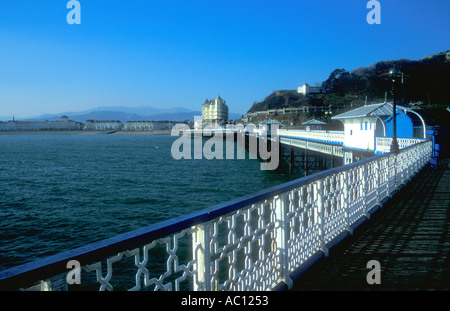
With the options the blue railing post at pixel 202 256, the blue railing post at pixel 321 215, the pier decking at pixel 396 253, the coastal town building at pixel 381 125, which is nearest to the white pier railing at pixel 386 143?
the coastal town building at pixel 381 125

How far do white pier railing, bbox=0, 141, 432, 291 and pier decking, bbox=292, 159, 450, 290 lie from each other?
21 centimetres

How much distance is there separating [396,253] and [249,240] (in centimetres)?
275

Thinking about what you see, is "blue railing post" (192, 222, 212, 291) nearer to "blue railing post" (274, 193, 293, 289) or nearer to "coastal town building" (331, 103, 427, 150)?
"blue railing post" (274, 193, 293, 289)

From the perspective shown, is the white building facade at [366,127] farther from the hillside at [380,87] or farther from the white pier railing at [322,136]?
the hillside at [380,87]

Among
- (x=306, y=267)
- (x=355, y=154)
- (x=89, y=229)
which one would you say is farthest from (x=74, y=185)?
(x=306, y=267)

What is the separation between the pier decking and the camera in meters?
4.19

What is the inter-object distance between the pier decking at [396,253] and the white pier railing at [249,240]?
21 cm

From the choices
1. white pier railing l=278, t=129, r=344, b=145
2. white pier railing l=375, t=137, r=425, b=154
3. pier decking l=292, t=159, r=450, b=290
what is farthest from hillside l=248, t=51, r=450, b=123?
pier decking l=292, t=159, r=450, b=290

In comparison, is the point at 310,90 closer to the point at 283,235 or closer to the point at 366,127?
the point at 366,127

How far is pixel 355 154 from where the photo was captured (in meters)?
21.8

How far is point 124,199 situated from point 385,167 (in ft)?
58.6

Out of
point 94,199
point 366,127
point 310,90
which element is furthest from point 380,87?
point 94,199

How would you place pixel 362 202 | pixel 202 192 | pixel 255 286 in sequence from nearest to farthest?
pixel 255 286, pixel 362 202, pixel 202 192
